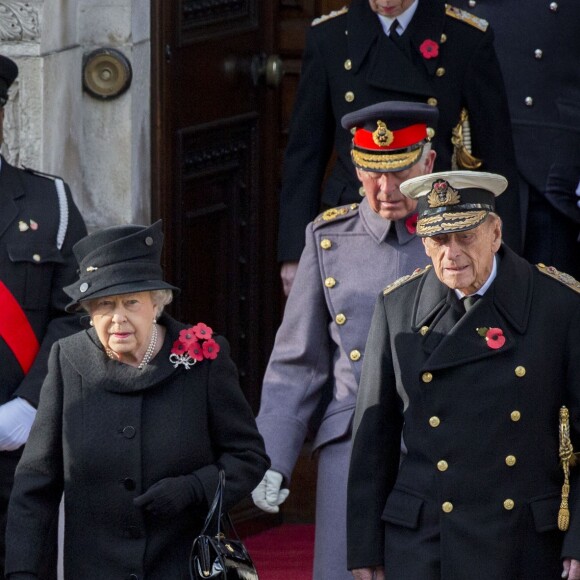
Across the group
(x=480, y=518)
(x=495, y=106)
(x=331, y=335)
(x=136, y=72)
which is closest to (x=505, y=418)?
(x=480, y=518)

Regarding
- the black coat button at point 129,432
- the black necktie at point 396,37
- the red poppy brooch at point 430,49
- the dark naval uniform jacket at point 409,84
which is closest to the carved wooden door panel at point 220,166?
the dark naval uniform jacket at point 409,84

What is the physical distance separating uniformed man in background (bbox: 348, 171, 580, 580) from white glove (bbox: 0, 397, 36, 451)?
1131 millimetres

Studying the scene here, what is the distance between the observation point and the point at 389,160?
18.2 feet

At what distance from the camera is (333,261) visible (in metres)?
5.71

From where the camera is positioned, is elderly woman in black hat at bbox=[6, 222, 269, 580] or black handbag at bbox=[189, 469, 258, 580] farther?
elderly woman in black hat at bbox=[6, 222, 269, 580]

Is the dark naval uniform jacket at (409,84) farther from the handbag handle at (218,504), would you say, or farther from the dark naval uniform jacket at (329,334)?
the handbag handle at (218,504)

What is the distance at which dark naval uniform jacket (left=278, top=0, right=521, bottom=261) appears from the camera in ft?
20.7

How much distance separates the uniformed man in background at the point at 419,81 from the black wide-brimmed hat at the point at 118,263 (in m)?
1.15

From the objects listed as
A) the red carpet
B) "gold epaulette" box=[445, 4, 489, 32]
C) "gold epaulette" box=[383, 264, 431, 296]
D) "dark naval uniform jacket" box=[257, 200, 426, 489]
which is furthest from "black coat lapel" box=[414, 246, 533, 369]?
the red carpet

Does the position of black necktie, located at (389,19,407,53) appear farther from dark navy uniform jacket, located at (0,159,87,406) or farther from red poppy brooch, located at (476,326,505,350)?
red poppy brooch, located at (476,326,505,350)

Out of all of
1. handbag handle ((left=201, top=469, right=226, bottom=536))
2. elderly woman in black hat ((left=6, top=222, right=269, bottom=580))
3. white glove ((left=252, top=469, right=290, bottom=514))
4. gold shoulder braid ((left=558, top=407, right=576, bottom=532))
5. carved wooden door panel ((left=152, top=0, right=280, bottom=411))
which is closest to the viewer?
gold shoulder braid ((left=558, top=407, right=576, bottom=532))

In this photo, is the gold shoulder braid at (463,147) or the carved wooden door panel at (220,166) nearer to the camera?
the gold shoulder braid at (463,147)

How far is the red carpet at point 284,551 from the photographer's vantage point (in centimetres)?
726

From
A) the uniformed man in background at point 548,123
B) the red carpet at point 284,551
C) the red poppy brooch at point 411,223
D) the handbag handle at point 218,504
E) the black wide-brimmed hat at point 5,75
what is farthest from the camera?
the red carpet at point 284,551
